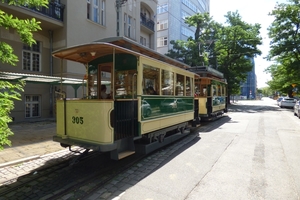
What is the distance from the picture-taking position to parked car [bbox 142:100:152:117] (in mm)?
5695

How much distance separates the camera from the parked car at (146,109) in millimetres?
5695

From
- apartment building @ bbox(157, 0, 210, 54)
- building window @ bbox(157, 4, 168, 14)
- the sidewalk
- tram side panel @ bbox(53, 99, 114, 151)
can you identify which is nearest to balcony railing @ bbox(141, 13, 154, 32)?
apartment building @ bbox(157, 0, 210, 54)

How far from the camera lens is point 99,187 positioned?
4.20 meters

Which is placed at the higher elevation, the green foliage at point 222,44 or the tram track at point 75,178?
the green foliage at point 222,44

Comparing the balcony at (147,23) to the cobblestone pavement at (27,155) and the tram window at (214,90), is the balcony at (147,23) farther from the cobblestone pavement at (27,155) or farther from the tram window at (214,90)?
the cobblestone pavement at (27,155)

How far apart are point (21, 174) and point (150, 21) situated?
74.4 feet

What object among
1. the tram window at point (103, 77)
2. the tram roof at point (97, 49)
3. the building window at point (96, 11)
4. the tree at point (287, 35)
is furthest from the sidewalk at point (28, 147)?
the tree at point (287, 35)

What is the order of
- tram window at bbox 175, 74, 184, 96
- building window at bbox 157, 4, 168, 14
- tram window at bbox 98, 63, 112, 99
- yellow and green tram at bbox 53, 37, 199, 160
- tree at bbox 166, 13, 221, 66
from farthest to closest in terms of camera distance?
building window at bbox 157, 4, 168, 14
tree at bbox 166, 13, 221, 66
tram window at bbox 175, 74, 184, 96
tram window at bbox 98, 63, 112, 99
yellow and green tram at bbox 53, 37, 199, 160

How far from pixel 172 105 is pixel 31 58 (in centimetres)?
1075

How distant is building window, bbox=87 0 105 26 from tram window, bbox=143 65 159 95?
12045 mm

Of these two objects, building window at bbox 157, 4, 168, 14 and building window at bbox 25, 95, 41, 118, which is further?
building window at bbox 157, 4, 168, 14

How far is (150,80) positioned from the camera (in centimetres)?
608

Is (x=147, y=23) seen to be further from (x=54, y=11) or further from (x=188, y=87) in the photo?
(x=188, y=87)

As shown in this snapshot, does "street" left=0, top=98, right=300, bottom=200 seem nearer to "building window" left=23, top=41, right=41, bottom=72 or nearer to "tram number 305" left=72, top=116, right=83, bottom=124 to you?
"tram number 305" left=72, top=116, right=83, bottom=124
